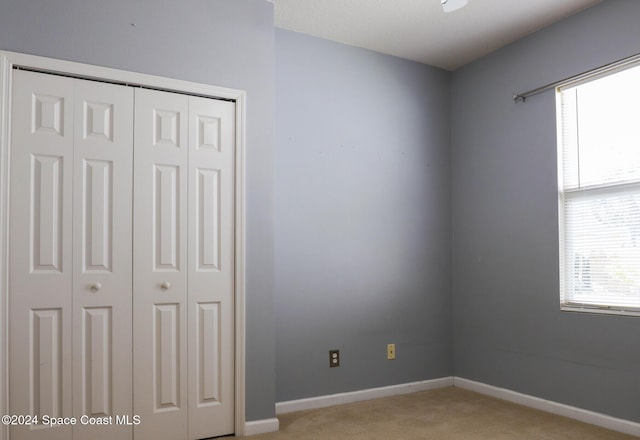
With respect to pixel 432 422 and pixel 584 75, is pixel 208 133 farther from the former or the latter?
pixel 584 75

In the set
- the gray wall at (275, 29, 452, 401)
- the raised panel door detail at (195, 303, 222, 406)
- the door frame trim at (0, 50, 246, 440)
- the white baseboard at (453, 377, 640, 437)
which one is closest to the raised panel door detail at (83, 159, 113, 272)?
Result: the door frame trim at (0, 50, 246, 440)

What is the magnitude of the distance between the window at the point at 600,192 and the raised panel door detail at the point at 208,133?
85.5 inches

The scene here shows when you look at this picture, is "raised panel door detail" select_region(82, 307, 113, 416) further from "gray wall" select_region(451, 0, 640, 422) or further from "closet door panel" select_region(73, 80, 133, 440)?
"gray wall" select_region(451, 0, 640, 422)

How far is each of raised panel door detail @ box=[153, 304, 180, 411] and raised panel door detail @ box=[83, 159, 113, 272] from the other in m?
0.38

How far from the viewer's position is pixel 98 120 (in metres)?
2.68

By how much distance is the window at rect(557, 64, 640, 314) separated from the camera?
304 cm

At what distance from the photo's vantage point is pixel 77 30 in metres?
2.64

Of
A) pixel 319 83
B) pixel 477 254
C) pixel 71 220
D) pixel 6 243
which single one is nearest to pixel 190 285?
pixel 71 220

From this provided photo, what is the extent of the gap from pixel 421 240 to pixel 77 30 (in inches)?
107

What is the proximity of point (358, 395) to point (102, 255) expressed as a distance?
200 centimetres

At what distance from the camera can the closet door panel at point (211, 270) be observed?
9.46 feet

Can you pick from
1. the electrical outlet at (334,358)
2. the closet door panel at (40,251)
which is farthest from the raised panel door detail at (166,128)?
the electrical outlet at (334,358)

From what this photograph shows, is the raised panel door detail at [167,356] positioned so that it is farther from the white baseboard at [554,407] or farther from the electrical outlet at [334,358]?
the white baseboard at [554,407]

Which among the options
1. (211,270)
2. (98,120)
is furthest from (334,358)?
(98,120)
